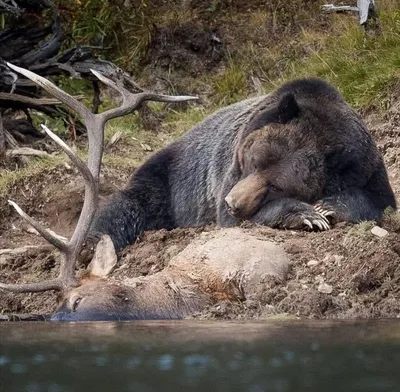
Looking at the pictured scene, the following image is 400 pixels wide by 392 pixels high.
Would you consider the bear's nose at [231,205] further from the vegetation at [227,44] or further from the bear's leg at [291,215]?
the vegetation at [227,44]

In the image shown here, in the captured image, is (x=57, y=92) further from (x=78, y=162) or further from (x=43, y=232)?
(x=43, y=232)

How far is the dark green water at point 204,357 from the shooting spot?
4848 mm

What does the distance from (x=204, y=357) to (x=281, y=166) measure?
150 inches

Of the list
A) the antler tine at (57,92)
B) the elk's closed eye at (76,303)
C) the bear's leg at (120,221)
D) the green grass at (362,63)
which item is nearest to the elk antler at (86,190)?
the antler tine at (57,92)

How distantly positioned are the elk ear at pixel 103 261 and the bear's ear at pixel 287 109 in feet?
5.67

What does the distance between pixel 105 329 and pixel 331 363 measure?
216 centimetres

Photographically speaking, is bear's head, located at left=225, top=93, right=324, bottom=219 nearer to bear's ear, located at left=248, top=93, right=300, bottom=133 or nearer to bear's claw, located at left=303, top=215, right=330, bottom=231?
bear's ear, located at left=248, top=93, right=300, bottom=133

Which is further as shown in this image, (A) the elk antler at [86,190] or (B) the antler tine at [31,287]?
(A) the elk antler at [86,190]

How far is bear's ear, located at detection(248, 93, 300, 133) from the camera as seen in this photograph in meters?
9.40

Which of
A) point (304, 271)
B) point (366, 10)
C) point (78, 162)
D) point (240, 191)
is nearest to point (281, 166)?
point (240, 191)

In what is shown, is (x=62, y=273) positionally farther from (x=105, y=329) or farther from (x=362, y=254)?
(x=362, y=254)

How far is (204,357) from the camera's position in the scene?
5.64 m

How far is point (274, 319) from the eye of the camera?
7.71 metres

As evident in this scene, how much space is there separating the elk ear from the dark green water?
40.9 inches
